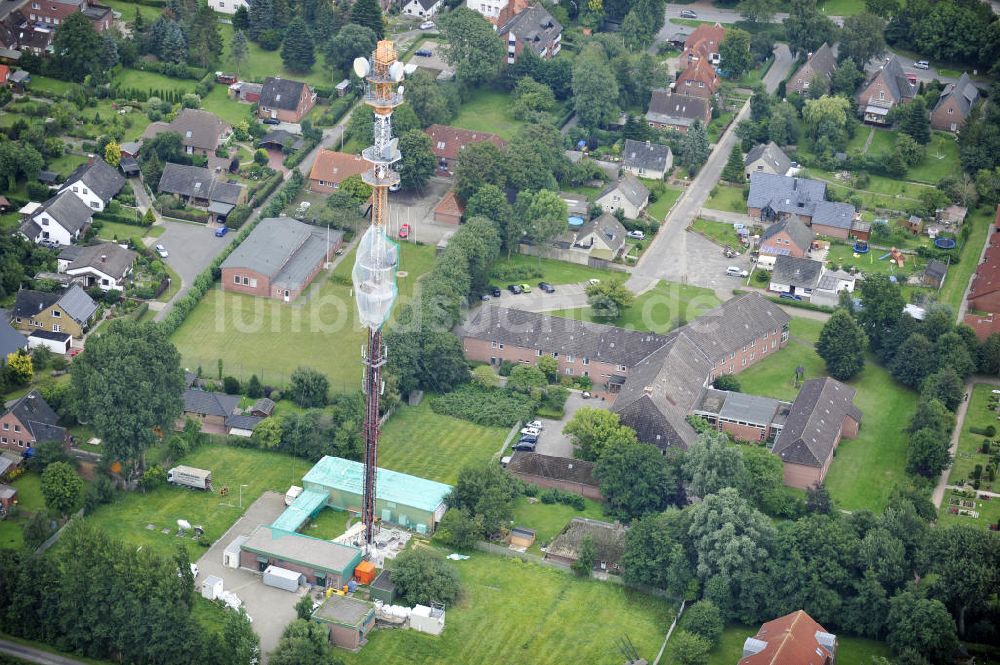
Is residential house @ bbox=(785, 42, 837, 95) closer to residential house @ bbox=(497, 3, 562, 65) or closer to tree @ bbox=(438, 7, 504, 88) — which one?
residential house @ bbox=(497, 3, 562, 65)

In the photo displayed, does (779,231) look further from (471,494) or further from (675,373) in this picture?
(471,494)

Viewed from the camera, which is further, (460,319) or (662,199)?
(662,199)

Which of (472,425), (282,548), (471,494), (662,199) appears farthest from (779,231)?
(282,548)

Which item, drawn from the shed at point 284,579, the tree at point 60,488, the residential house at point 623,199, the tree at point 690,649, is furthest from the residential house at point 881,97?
the tree at point 60,488

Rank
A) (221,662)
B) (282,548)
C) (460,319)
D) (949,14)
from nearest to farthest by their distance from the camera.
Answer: (221,662) → (282,548) → (460,319) → (949,14)

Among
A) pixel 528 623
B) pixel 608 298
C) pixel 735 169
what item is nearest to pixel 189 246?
pixel 608 298

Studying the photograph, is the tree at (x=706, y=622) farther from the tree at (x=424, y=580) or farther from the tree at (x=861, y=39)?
the tree at (x=861, y=39)
